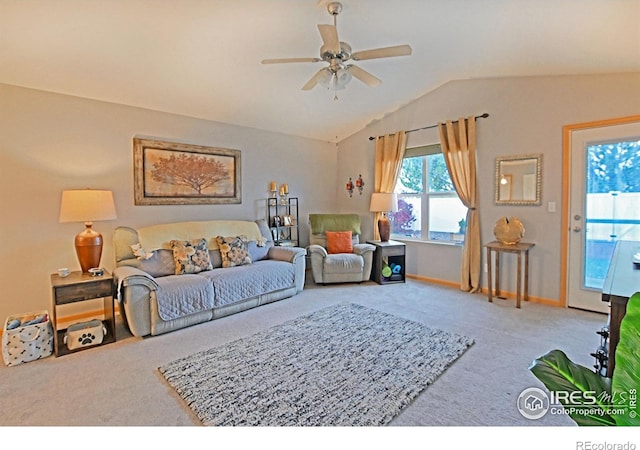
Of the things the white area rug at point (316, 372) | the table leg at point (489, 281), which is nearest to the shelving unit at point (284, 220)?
the white area rug at point (316, 372)

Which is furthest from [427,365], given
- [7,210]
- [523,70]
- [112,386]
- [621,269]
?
[7,210]

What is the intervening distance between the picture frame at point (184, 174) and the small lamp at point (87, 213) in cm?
79

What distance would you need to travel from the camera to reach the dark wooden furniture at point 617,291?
1.45 metres

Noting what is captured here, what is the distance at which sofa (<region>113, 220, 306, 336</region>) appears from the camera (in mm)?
2947

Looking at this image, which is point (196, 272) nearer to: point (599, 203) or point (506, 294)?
point (506, 294)

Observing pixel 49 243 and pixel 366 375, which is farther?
pixel 49 243

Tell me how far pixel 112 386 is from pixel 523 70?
493 cm

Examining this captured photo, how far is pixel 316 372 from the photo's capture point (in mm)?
2318

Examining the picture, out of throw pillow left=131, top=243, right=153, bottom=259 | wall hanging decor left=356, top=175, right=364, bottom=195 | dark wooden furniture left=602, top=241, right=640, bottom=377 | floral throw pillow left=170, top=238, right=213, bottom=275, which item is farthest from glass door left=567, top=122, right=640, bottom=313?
throw pillow left=131, top=243, right=153, bottom=259

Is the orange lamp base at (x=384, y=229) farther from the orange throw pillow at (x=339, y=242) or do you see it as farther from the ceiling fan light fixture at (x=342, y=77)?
the ceiling fan light fixture at (x=342, y=77)

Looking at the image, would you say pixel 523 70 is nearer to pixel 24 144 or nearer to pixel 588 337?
pixel 588 337

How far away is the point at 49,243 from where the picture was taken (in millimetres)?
3254

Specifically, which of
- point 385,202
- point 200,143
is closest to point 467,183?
point 385,202

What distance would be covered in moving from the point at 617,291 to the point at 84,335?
3699 millimetres
